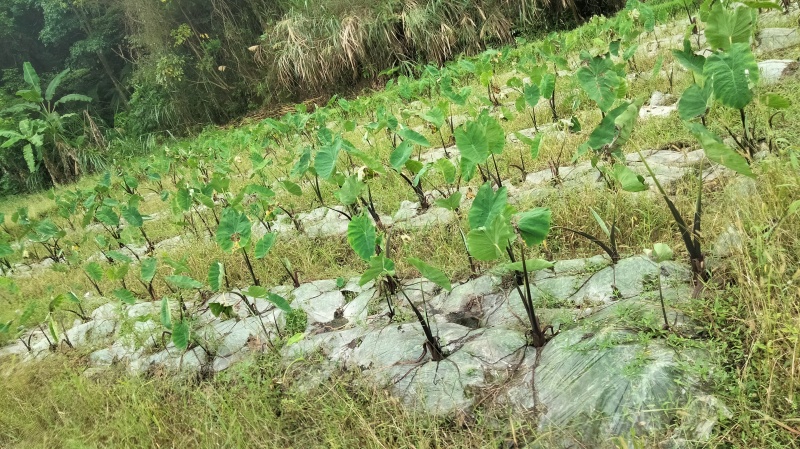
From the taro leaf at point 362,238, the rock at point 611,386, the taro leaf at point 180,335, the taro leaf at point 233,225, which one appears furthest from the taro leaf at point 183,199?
the rock at point 611,386

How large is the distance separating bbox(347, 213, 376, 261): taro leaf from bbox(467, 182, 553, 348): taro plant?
425 millimetres

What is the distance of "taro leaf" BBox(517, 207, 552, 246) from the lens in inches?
53.3

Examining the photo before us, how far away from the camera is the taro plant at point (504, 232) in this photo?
1.32 metres

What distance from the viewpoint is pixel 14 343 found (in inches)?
113

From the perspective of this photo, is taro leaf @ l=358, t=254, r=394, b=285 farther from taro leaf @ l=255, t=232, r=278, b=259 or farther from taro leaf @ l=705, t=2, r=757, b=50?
taro leaf @ l=705, t=2, r=757, b=50

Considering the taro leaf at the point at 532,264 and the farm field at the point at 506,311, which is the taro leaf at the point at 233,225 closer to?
the farm field at the point at 506,311

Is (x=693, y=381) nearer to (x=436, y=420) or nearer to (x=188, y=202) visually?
(x=436, y=420)

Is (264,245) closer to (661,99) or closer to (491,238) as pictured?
(491,238)

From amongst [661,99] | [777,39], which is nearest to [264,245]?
[661,99]

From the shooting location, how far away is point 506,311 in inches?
67.1

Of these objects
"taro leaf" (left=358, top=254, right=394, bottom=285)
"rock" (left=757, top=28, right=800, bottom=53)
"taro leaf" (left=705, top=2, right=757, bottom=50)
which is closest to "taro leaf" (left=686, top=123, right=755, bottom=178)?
"taro leaf" (left=705, top=2, right=757, bottom=50)

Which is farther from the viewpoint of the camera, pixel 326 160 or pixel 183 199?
pixel 183 199

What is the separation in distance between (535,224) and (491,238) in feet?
0.45

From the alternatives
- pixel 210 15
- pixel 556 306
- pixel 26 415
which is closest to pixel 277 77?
pixel 210 15
